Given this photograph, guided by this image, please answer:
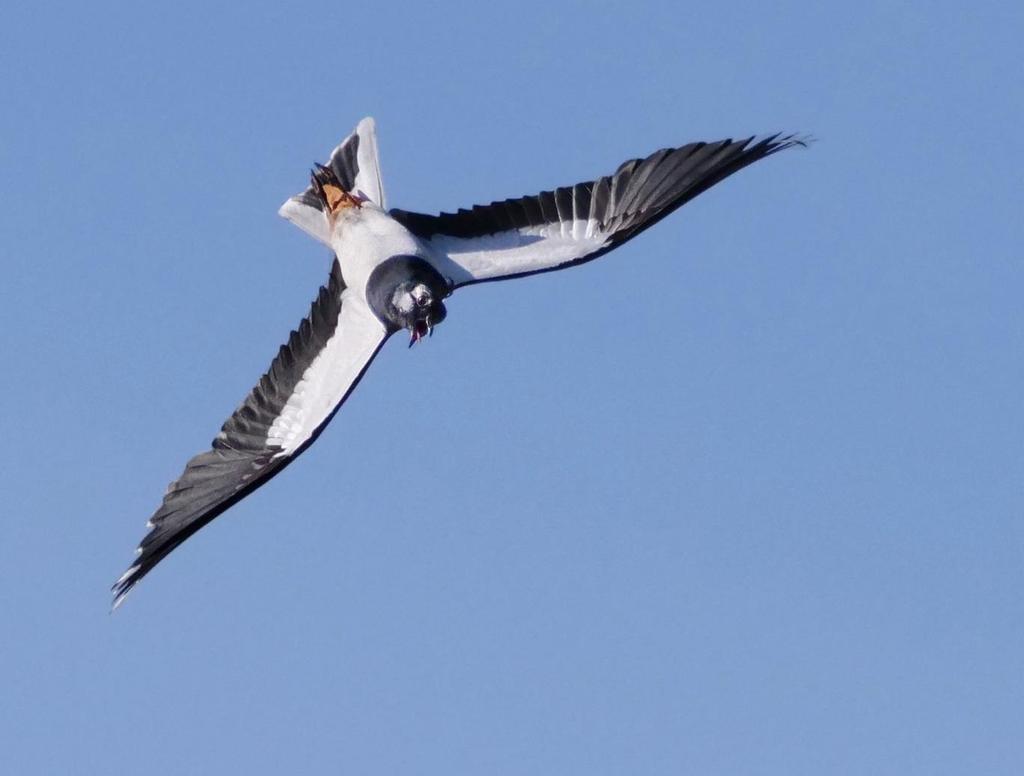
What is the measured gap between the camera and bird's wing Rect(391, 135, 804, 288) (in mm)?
33531

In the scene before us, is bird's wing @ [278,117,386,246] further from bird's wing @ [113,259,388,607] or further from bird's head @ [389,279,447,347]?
bird's head @ [389,279,447,347]

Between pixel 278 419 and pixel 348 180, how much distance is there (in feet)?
12.5

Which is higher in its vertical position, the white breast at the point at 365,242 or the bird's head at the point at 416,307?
the white breast at the point at 365,242

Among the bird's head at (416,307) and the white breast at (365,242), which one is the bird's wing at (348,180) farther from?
the bird's head at (416,307)

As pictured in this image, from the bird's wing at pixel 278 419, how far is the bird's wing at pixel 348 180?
81 cm

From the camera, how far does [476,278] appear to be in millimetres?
33531

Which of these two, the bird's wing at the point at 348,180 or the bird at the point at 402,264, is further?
the bird's wing at the point at 348,180

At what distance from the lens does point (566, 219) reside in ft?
111

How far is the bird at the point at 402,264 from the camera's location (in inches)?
1289

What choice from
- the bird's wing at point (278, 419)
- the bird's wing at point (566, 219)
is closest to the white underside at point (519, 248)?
the bird's wing at point (566, 219)

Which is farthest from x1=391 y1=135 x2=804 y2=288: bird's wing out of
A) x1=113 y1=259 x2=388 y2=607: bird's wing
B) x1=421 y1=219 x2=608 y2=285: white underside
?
x1=113 y1=259 x2=388 y2=607: bird's wing

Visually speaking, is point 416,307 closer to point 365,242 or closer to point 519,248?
point 365,242

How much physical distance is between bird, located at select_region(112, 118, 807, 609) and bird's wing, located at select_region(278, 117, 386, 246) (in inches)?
9.9

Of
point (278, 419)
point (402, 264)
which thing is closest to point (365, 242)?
point (402, 264)
